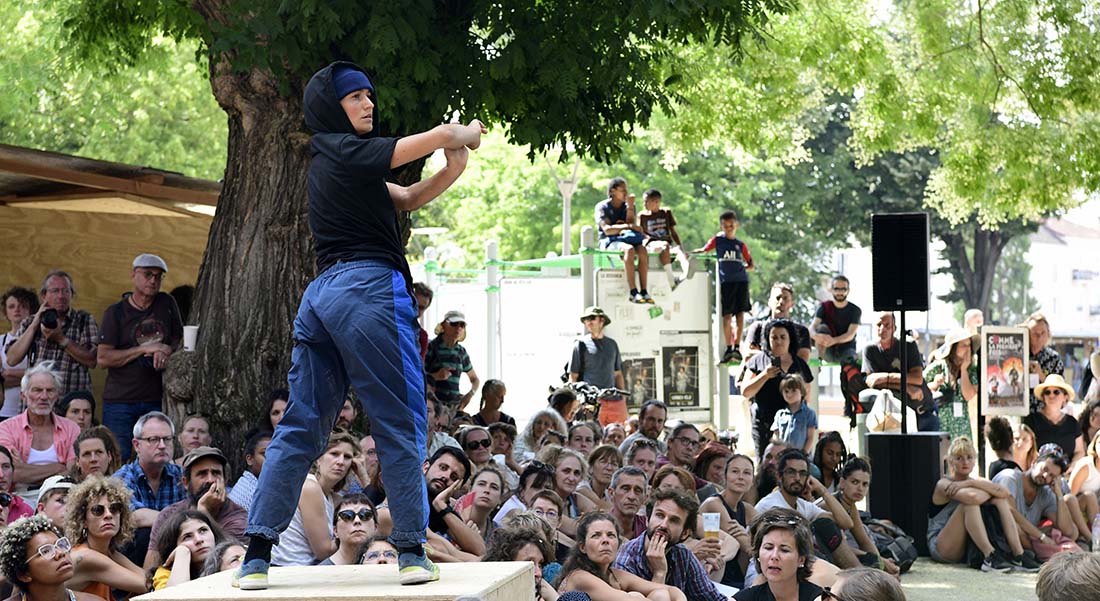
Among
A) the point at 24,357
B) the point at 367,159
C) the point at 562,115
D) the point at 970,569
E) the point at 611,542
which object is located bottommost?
the point at 970,569

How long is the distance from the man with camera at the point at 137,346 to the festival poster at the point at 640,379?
6699 mm

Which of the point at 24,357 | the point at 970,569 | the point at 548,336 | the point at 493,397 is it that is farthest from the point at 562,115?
the point at 548,336

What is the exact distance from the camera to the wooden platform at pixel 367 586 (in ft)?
15.3

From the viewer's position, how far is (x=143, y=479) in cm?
823

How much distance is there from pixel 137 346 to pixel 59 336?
587mm

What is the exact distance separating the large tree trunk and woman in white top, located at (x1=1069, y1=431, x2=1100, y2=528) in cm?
669

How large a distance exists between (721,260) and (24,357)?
8.95m

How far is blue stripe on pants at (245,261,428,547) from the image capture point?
4859 millimetres

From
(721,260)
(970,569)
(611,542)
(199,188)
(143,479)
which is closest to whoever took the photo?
(611,542)

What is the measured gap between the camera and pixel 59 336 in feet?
33.3

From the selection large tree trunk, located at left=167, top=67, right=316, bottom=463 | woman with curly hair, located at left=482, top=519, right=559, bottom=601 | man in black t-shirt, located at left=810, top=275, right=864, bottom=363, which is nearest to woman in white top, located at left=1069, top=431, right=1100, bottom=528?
man in black t-shirt, located at left=810, top=275, right=864, bottom=363

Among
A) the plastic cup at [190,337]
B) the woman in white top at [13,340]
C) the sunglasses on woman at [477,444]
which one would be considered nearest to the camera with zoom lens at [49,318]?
the woman in white top at [13,340]

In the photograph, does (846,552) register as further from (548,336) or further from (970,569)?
(548,336)

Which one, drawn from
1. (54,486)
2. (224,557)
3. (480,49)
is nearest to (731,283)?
(480,49)
